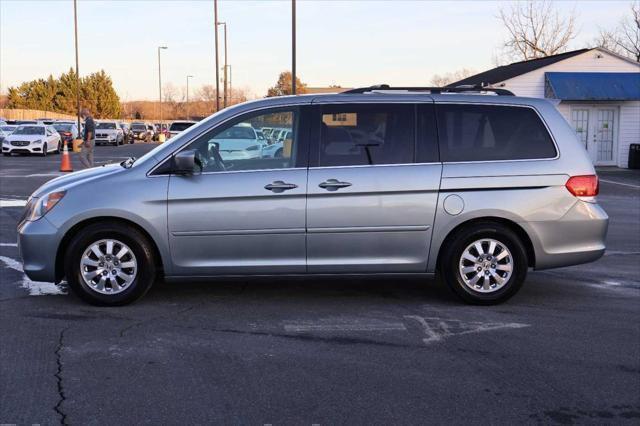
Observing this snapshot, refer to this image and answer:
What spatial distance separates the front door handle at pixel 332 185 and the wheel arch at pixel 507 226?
3.35 ft

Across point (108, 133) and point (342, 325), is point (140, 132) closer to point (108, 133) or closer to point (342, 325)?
point (108, 133)

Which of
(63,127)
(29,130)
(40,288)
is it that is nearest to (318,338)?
(40,288)

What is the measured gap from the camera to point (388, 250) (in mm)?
6258

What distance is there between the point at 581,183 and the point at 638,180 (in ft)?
55.9

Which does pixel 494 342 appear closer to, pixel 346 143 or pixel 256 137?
pixel 346 143

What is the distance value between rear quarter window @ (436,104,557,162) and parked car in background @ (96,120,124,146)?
45.3 meters

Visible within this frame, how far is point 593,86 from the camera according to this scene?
25.4 metres

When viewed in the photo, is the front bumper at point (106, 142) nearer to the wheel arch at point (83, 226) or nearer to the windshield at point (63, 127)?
the windshield at point (63, 127)

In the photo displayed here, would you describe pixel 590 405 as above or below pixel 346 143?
below

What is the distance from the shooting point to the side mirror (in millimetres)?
6000

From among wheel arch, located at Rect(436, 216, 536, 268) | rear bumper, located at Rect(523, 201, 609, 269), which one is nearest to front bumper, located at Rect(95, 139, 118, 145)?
wheel arch, located at Rect(436, 216, 536, 268)

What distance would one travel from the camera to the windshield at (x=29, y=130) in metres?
33.3

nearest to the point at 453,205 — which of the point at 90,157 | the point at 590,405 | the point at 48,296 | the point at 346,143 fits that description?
the point at 346,143

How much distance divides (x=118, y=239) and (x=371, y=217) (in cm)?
217
